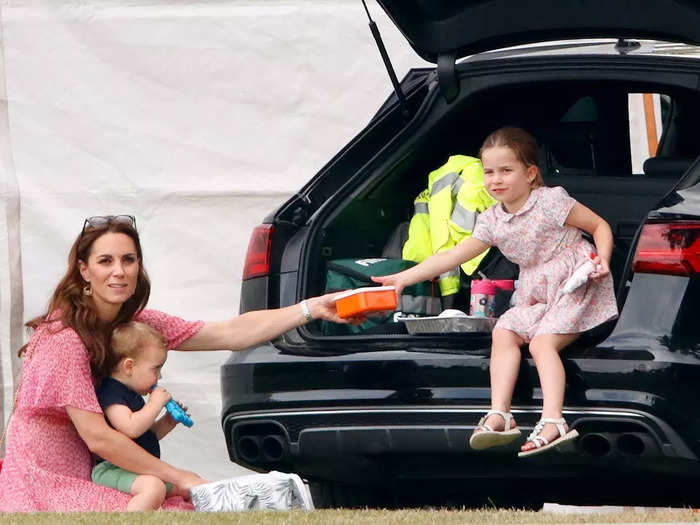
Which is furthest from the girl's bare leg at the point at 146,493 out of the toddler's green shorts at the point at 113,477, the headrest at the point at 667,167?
the headrest at the point at 667,167

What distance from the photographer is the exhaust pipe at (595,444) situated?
197 inches

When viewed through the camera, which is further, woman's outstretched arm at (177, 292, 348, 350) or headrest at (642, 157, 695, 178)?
headrest at (642, 157, 695, 178)

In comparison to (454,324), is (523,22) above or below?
above

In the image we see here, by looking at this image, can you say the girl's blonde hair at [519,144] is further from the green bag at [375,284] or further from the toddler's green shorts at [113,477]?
the toddler's green shorts at [113,477]

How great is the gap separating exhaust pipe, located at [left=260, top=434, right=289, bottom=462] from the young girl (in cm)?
58

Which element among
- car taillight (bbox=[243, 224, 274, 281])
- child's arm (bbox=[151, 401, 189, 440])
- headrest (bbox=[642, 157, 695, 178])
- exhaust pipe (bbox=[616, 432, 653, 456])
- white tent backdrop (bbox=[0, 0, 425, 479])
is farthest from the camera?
white tent backdrop (bbox=[0, 0, 425, 479])

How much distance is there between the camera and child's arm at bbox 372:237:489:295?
5625mm

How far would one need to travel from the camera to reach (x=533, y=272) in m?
5.50

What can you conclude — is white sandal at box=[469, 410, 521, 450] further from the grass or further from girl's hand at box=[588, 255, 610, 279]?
girl's hand at box=[588, 255, 610, 279]

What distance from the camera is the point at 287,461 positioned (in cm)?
550

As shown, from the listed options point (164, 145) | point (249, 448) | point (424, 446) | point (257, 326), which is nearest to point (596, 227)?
point (424, 446)

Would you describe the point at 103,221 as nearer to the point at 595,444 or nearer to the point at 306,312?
the point at 306,312

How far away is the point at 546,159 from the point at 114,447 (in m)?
1.86

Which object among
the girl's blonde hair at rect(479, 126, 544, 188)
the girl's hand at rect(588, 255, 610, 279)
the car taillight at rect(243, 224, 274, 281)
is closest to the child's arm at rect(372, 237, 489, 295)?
the girl's blonde hair at rect(479, 126, 544, 188)
